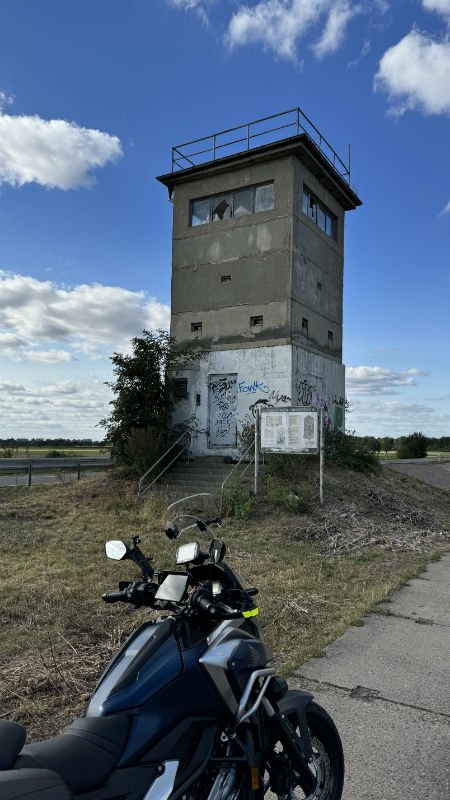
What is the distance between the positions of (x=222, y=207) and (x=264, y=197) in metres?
1.53

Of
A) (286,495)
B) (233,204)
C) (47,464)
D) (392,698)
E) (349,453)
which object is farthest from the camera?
(47,464)

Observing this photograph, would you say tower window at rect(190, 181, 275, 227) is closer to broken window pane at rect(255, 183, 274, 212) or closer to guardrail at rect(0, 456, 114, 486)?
broken window pane at rect(255, 183, 274, 212)

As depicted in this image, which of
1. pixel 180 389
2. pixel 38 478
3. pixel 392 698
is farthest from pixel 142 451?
pixel 392 698

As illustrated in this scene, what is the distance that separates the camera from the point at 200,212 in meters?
19.4

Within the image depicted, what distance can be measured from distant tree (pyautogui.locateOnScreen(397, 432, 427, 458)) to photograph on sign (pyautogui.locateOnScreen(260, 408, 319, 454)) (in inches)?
1500

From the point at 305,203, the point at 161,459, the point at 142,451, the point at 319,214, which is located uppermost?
the point at 319,214

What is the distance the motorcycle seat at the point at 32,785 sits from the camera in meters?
1.50

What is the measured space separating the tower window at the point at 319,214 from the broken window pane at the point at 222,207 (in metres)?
2.40

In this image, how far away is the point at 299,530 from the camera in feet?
35.2

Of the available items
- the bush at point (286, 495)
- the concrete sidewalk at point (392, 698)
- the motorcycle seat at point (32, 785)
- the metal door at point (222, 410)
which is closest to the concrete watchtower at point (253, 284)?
the metal door at point (222, 410)

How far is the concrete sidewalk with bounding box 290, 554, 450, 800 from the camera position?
304 centimetres

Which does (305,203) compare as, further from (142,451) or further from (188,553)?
(188,553)

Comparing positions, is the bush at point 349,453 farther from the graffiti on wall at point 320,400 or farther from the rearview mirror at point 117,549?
the rearview mirror at point 117,549

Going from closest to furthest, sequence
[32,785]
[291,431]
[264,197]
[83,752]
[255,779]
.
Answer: [32,785], [83,752], [255,779], [291,431], [264,197]
